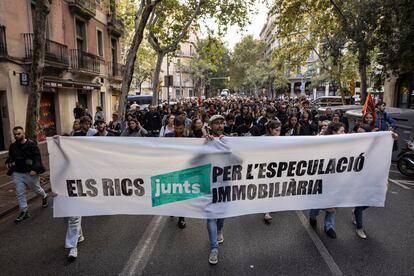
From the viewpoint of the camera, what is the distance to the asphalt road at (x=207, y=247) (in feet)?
11.8

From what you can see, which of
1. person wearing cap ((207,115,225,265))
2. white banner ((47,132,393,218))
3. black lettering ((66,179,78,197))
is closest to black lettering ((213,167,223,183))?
white banner ((47,132,393,218))

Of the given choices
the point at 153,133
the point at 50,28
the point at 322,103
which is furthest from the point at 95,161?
the point at 322,103

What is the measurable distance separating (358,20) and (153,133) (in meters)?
11.2

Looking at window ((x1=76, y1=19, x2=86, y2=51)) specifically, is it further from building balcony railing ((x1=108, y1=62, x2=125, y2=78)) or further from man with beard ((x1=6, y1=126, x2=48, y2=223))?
man with beard ((x1=6, y1=126, x2=48, y2=223))

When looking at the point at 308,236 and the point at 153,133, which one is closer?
the point at 308,236

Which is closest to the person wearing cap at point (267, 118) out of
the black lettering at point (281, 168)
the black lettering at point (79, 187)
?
the black lettering at point (281, 168)

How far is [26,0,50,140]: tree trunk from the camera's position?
7000mm

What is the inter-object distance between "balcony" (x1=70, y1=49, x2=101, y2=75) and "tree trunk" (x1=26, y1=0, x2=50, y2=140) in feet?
30.2

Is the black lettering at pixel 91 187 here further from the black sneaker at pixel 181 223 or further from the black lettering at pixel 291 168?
the black lettering at pixel 291 168

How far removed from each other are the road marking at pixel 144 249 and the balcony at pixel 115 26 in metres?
19.4

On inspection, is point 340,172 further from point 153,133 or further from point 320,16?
point 320,16

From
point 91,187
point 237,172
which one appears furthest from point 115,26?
point 237,172

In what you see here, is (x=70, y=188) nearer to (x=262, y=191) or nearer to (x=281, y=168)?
(x=262, y=191)

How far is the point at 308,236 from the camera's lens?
4.43 metres
